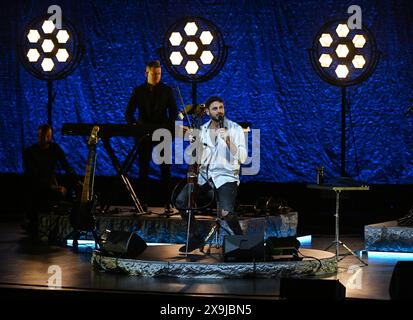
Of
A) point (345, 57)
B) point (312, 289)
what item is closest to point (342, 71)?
point (345, 57)

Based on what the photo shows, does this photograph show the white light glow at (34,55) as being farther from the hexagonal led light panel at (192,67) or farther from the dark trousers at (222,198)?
the dark trousers at (222,198)

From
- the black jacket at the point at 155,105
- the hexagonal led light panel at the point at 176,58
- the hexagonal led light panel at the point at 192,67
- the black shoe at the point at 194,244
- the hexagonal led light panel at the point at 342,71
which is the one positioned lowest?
the black shoe at the point at 194,244

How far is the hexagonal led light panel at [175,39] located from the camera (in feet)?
33.1

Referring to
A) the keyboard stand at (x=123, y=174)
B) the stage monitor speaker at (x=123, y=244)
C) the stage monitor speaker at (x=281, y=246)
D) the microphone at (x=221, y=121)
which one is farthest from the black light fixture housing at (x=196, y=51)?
the stage monitor speaker at (x=281, y=246)

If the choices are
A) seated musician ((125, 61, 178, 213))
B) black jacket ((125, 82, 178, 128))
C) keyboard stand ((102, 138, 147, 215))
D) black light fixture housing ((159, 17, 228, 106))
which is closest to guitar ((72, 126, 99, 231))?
keyboard stand ((102, 138, 147, 215))

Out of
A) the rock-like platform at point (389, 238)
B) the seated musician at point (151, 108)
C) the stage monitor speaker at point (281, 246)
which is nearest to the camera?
the stage monitor speaker at point (281, 246)

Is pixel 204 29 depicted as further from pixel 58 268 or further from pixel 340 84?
pixel 58 268

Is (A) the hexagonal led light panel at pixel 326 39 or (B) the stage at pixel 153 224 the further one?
(A) the hexagonal led light panel at pixel 326 39

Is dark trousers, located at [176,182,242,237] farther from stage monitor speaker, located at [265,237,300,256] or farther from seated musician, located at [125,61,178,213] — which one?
seated musician, located at [125,61,178,213]

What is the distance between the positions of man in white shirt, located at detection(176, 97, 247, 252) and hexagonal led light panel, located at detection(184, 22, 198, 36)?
3539 mm

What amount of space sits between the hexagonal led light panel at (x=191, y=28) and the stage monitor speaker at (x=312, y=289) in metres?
5.44

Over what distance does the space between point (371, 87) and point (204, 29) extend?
2082 millimetres

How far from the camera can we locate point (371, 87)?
976 cm

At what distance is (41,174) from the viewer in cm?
867
